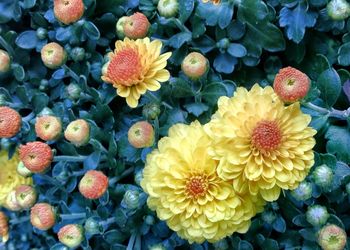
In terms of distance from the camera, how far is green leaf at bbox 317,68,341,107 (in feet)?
3.83

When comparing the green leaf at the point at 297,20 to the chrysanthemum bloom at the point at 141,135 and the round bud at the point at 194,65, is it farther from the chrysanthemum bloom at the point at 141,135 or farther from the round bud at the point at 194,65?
the chrysanthemum bloom at the point at 141,135

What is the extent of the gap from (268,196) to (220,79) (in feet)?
1.11

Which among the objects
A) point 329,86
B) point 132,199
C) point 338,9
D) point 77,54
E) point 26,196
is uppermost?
point 338,9

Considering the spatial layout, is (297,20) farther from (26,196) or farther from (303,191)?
(26,196)

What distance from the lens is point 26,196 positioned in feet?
4.41

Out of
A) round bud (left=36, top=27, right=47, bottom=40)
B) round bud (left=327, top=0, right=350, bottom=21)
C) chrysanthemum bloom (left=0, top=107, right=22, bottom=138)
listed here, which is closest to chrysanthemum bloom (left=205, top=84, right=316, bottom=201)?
round bud (left=327, top=0, right=350, bottom=21)

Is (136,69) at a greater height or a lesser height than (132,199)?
greater

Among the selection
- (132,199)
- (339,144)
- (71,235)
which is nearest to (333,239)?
(339,144)

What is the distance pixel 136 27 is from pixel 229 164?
14.5 inches

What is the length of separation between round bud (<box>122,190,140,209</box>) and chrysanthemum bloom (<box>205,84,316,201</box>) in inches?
9.5

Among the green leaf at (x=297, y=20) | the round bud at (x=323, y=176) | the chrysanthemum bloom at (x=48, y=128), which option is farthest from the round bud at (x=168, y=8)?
the round bud at (x=323, y=176)

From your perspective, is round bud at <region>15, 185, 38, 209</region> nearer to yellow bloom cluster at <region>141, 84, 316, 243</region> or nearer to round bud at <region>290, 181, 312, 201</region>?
yellow bloom cluster at <region>141, 84, 316, 243</region>

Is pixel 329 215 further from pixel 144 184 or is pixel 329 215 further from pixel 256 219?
pixel 144 184

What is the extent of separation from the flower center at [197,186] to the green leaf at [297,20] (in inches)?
14.5
